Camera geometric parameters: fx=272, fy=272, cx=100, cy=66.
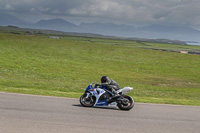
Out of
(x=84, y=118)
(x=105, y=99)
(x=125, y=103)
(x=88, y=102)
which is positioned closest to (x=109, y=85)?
(x=105, y=99)

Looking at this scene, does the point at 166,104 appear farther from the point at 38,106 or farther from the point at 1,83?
the point at 1,83

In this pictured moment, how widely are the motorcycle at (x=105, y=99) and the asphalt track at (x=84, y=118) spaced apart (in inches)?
12.9

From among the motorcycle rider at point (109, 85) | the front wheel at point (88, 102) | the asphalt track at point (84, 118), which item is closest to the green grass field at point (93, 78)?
the asphalt track at point (84, 118)

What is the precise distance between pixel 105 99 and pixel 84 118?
8.16ft

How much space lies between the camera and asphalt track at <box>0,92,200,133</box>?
8665mm

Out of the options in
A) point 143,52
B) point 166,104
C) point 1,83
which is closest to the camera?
point 166,104

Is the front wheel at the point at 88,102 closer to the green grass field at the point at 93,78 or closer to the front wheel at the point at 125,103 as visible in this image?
the front wheel at the point at 125,103

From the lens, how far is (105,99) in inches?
489

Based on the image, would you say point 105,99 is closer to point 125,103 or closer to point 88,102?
point 88,102

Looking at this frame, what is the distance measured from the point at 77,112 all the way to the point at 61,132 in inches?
117

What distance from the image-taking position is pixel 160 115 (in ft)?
37.4

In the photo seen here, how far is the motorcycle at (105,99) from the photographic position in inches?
482

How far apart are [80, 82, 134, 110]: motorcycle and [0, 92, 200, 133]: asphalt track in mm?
326

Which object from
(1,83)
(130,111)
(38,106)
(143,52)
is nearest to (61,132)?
(38,106)
